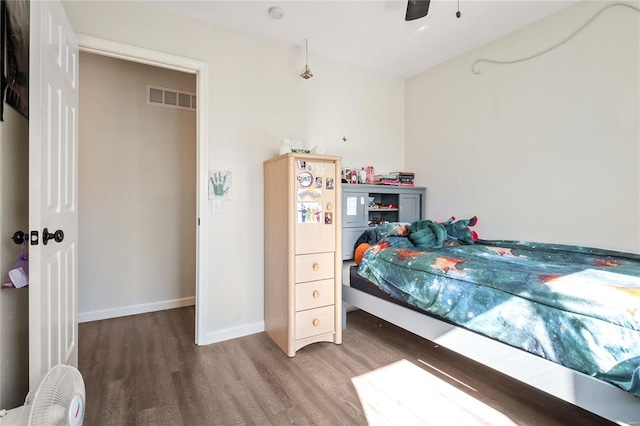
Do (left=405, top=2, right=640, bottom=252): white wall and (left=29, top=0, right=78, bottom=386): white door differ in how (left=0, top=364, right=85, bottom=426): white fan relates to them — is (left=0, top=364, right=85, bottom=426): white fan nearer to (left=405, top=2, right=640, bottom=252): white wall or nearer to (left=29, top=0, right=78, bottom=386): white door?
(left=29, top=0, right=78, bottom=386): white door

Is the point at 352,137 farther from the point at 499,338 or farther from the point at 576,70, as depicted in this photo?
the point at 499,338

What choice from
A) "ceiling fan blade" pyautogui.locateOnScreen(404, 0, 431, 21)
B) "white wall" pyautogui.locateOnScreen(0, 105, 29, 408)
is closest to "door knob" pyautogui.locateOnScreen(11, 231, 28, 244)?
"white wall" pyautogui.locateOnScreen(0, 105, 29, 408)

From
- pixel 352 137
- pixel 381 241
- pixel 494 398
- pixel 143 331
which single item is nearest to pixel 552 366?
pixel 494 398

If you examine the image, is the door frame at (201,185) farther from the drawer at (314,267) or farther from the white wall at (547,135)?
the white wall at (547,135)

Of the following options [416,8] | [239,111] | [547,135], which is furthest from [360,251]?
[416,8]

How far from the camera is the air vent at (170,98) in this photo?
10.4 ft

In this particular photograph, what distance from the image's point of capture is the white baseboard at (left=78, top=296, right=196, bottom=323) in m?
2.86

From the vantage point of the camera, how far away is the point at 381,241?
2531 mm

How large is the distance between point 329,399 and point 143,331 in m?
1.83

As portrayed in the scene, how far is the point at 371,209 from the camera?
308 cm

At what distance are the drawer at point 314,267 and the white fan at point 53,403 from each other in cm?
133

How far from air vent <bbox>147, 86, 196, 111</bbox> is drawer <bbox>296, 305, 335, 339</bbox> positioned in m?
2.52

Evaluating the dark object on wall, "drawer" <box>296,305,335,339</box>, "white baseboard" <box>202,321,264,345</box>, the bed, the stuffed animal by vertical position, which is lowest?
"white baseboard" <box>202,321,264,345</box>

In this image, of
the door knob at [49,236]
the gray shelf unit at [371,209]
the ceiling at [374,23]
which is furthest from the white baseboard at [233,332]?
the ceiling at [374,23]
